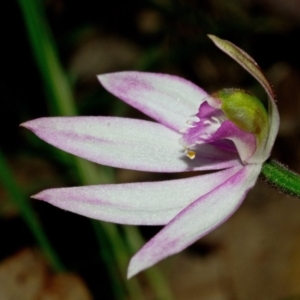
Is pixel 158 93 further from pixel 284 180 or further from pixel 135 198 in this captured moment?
pixel 284 180

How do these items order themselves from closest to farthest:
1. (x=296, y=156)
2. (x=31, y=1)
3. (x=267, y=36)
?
(x=31, y=1) → (x=296, y=156) → (x=267, y=36)

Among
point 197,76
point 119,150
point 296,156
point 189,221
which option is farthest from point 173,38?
point 189,221

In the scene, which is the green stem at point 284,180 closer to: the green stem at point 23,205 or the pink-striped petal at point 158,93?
the pink-striped petal at point 158,93

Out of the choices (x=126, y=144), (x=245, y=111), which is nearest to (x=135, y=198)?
(x=126, y=144)

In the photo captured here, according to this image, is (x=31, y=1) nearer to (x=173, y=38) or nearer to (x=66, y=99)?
(x=66, y=99)

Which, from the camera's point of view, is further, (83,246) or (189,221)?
(83,246)
